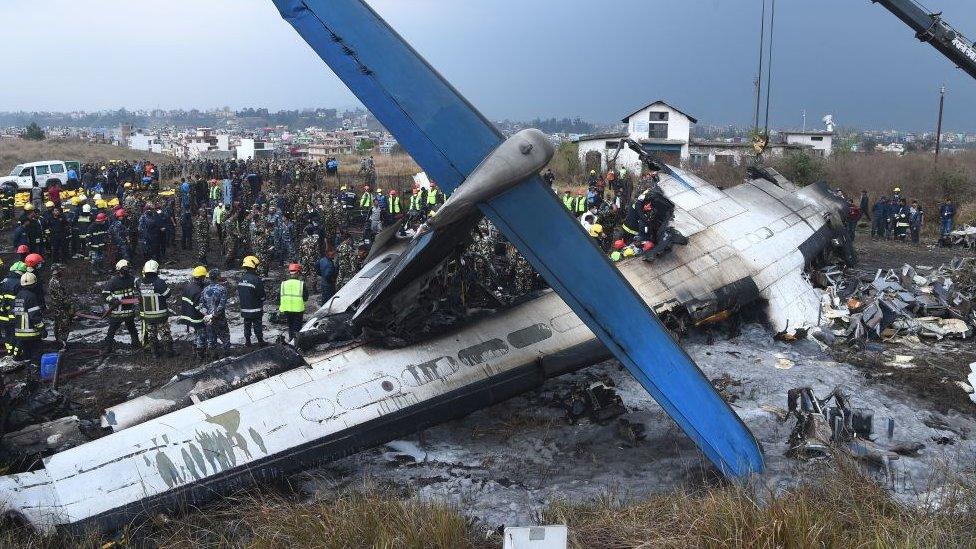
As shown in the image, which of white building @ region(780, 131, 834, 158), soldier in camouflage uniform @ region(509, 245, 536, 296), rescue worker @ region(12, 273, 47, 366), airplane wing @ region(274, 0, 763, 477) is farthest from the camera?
white building @ region(780, 131, 834, 158)

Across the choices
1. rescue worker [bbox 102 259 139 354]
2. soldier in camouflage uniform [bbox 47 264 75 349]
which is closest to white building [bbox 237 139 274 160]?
soldier in camouflage uniform [bbox 47 264 75 349]

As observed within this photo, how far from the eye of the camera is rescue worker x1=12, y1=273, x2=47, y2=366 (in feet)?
38.9

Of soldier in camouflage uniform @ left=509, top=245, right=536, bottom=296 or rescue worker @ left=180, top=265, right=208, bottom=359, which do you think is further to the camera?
soldier in camouflage uniform @ left=509, top=245, right=536, bottom=296

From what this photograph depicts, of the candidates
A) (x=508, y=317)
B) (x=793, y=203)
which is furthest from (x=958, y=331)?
(x=508, y=317)

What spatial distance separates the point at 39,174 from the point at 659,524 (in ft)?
120

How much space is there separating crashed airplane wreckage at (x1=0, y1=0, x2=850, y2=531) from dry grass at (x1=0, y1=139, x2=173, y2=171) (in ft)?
186

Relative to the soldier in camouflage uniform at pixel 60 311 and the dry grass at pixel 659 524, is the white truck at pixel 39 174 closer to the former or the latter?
the soldier in camouflage uniform at pixel 60 311

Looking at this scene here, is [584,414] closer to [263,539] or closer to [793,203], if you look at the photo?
[263,539]

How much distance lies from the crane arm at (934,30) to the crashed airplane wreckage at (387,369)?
38.4 feet

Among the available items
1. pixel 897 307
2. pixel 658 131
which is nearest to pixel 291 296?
pixel 897 307

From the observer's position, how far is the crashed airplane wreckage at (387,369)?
724 cm

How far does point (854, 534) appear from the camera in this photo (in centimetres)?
584

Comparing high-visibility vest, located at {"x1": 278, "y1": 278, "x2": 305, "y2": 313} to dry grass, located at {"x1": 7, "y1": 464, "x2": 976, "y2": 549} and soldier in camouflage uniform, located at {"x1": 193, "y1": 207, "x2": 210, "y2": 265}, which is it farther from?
soldier in camouflage uniform, located at {"x1": 193, "y1": 207, "x2": 210, "y2": 265}

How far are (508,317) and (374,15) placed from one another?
4.61m
